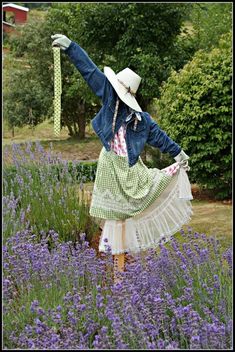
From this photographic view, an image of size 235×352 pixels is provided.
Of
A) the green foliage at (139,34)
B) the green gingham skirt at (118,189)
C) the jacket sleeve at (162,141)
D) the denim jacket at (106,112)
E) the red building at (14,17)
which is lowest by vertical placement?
the green gingham skirt at (118,189)

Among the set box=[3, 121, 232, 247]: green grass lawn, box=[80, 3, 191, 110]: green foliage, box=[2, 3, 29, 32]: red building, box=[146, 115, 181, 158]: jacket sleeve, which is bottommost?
box=[3, 121, 232, 247]: green grass lawn

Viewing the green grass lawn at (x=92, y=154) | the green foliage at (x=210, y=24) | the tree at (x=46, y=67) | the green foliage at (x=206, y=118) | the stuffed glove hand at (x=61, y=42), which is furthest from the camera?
the tree at (x=46, y=67)

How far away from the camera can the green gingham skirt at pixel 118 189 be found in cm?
399

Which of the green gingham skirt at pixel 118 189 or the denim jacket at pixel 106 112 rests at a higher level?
the denim jacket at pixel 106 112

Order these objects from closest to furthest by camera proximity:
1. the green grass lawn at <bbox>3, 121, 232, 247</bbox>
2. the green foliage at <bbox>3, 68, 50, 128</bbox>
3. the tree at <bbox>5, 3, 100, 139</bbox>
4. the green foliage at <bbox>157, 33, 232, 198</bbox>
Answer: the green grass lawn at <bbox>3, 121, 232, 247</bbox> → the green foliage at <bbox>157, 33, 232, 198</bbox> → the tree at <bbox>5, 3, 100, 139</bbox> → the green foliage at <bbox>3, 68, 50, 128</bbox>

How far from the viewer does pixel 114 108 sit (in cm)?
407

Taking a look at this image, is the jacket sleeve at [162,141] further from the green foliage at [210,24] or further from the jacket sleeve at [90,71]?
the green foliage at [210,24]

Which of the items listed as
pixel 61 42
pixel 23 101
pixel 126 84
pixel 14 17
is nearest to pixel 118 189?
pixel 126 84

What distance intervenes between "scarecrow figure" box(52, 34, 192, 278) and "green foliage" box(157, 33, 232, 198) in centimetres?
375

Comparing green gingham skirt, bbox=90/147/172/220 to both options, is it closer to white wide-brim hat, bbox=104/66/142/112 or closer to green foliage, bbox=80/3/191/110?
white wide-brim hat, bbox=104/66/142/112

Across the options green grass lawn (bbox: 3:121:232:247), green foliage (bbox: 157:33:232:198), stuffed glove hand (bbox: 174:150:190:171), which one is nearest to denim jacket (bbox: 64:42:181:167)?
stuffed glove hand (bbox: 174:150:190:171)

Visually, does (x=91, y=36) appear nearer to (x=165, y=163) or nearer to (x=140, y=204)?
(x=165, y=163)

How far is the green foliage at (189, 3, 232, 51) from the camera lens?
1339 centimetres


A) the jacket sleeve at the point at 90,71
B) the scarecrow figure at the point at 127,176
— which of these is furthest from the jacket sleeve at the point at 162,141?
the jacket sleeve at the point at 90,71
